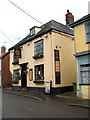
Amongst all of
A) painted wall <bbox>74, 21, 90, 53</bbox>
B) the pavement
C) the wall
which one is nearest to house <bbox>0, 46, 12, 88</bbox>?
the wall

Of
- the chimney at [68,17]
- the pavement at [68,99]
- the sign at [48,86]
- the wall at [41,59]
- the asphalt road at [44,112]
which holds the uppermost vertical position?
the chimney at [68,17]

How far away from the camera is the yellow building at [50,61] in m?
13.0

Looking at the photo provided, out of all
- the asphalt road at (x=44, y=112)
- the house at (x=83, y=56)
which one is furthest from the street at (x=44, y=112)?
the house at (x=83, y=56)

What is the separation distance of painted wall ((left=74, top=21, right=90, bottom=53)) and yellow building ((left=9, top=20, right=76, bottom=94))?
110 inches

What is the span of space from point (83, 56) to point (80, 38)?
1595mm

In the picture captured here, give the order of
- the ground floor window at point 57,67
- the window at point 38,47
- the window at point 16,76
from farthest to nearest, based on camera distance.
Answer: the window at point 16,76
the window at point 38,47
the ground floor window at point 57,67

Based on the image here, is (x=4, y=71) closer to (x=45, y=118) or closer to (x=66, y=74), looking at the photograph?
(x=66, y=74)

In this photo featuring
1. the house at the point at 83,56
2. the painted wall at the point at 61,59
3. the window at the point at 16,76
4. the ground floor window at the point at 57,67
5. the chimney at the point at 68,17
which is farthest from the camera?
the chimney at the point at 68,17

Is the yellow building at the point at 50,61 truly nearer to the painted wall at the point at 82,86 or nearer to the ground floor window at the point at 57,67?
the ground floor window at the point at 57,67

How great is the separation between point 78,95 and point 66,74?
144 inches

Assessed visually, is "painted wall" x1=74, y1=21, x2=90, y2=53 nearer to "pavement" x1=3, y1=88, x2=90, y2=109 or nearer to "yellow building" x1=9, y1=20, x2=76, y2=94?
"yellow building" x1=9, y1=20, x2=76, y2=94

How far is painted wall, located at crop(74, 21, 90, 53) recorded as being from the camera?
34.3ft

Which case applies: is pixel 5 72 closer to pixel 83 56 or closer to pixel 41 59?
pixel 41 59

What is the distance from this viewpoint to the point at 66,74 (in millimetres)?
13852
